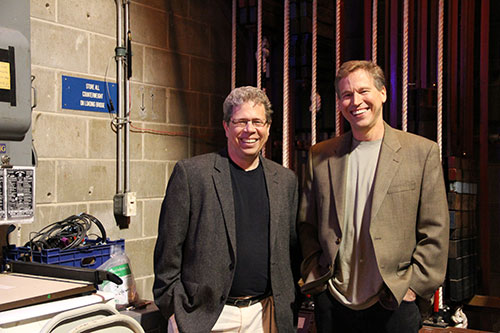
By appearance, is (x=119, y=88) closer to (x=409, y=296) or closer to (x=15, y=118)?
(x=15, y=118)

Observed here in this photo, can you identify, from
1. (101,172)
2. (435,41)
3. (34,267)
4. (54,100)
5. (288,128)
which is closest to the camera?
(34,267)

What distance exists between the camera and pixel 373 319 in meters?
1.92

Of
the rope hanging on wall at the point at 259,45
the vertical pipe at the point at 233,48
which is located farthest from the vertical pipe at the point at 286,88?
the vertical pipe at the point at 233,48

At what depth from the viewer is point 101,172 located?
9.59 feet

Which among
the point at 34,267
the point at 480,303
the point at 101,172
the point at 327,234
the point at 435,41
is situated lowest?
the point at 480,303

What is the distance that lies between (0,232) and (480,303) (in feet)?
7.84

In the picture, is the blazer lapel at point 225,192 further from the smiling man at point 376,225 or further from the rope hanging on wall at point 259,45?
the rope hanging on wall at point 259,45

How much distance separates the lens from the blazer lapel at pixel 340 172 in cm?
197

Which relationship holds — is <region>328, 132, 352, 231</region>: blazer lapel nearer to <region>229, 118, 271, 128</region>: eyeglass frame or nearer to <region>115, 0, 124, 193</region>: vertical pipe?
<region>229, 118, 271, 128</region>: eyeglass frame

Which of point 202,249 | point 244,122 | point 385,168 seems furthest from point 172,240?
point 385,168

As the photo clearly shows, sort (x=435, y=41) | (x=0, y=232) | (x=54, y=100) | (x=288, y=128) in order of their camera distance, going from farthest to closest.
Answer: (x=288, y=128) → (x=435, y=41) → (x=54, y=100) → (x=0, y=232)

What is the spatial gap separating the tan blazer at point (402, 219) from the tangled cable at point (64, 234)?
105cm

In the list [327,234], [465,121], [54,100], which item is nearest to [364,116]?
[327,234]

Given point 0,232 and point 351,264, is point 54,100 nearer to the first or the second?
point 0,232
